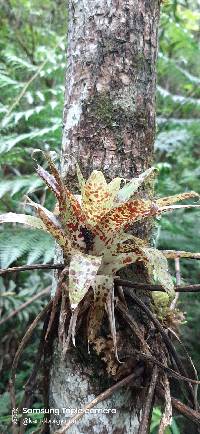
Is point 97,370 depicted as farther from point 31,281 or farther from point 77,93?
point 31,281

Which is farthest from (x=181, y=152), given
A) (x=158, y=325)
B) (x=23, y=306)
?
(x=158, y=325)

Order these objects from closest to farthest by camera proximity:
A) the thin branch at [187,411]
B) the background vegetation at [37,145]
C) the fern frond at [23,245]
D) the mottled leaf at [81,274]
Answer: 1. the mottled leaf at [81,274]
2. the thin branch at [187,411]
3. the fern frond at [23,245]
4. the background vegetation at [37,145]

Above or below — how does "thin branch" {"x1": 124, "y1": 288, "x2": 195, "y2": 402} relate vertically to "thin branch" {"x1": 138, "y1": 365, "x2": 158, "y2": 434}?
above

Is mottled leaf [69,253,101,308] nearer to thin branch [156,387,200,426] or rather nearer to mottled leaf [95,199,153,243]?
mottled leaf [95,199,153,243]

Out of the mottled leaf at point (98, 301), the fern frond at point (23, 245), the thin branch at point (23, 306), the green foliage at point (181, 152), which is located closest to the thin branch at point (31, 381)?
the mottled leaf at point (98, 301)

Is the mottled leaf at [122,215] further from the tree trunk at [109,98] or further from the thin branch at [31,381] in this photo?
the thin branch at [31,381]

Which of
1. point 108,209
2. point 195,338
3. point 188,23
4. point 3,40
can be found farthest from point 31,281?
point 188,23

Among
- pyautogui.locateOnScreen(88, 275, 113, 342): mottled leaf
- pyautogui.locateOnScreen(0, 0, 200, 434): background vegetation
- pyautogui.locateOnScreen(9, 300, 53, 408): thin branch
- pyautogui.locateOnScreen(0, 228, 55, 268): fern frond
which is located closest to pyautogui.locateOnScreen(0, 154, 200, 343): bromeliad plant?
pyautogui.locateOnScreen(88, 275, 113, 342): mottled leaf
